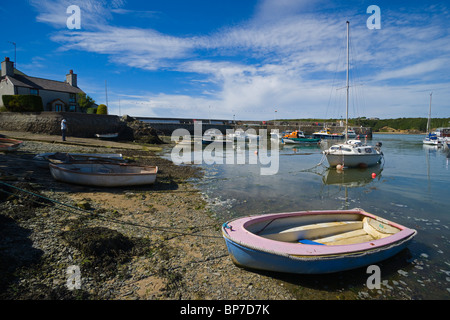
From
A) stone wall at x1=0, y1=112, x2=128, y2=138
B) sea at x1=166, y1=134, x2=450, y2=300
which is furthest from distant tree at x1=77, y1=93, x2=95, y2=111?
sea at x1=166, y1=134, x2=450, y2=300

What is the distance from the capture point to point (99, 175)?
12461 mm

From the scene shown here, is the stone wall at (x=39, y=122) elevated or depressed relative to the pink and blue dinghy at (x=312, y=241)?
elevated

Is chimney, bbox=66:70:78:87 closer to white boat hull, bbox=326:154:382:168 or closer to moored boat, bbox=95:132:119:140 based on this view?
moored boat, bbox=95:132:119:140

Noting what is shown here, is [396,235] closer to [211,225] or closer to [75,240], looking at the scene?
[211,225]

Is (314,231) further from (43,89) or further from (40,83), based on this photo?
(40,83)

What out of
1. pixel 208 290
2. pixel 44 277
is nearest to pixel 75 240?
pixel 44 277

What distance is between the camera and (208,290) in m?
5.54

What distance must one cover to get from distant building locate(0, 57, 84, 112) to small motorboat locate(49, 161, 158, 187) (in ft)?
106

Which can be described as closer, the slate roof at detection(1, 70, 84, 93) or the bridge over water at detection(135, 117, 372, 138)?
the slate roof at detection(1, 70, 84, 93)

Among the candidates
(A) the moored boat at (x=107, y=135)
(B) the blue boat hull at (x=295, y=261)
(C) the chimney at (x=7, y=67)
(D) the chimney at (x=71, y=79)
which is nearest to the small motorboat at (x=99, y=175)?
(B) the blue boat hull at (x=295, y=261)

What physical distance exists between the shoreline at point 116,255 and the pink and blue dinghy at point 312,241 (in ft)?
2.29

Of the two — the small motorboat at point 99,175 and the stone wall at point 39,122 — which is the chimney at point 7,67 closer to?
the stone wall at point 39,122

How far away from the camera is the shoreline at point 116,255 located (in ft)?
17.3

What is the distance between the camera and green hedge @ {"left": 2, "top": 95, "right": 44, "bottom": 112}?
1224 inches
